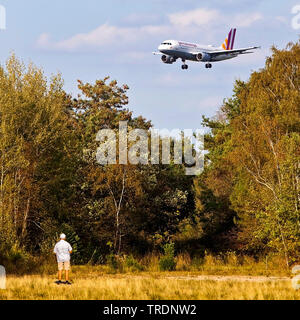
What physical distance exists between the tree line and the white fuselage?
51.9ft

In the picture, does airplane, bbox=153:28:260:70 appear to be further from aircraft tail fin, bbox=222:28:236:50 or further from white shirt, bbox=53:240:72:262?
white shirt, bbox=53:240:72:262

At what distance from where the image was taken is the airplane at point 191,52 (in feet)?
205

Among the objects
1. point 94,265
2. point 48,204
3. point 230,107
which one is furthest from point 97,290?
point 230,107

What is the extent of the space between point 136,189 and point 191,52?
91.9 ft

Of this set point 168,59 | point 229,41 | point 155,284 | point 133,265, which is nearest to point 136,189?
point 133,265

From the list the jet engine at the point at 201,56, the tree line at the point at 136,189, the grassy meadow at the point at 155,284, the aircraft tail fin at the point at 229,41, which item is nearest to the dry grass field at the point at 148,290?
the grassy meadow at the point at 155,284

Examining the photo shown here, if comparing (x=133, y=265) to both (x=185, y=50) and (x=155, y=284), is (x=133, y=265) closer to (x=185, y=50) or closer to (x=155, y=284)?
(x=155, y=284)

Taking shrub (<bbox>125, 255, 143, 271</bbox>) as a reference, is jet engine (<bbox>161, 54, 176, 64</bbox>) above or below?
above

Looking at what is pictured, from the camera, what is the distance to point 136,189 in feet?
131

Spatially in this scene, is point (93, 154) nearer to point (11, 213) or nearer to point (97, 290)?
point (11, 213)

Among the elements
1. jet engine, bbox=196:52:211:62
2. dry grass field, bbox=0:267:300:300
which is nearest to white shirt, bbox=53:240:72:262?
dry grass field, bbox=0:267:300:300

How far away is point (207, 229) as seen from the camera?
4406 cm

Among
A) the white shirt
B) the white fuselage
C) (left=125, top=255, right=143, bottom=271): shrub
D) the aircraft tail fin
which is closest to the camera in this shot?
the white shirt

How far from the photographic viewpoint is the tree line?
34.5 meters
